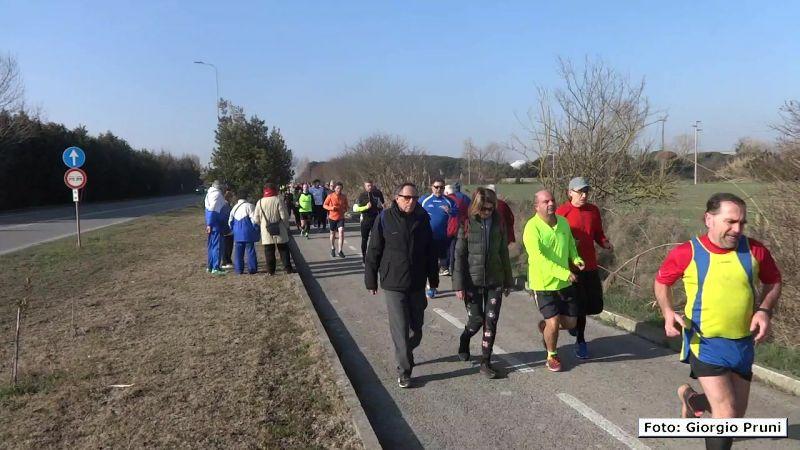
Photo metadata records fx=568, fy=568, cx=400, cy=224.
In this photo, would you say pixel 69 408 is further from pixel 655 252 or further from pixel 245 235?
pixel 655 252

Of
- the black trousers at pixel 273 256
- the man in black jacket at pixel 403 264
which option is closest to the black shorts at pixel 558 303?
the man in black jacket at pixel 403 264

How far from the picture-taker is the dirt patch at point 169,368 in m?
4.38

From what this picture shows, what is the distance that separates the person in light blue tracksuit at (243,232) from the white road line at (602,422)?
755 centimetres

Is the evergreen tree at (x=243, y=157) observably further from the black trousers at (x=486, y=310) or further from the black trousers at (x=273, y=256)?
the black trousers at (x=486, y=310)

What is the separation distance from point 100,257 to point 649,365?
1310 centimetres

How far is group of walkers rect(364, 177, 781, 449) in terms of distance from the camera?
326 centimetres

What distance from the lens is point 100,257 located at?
14.2 meters

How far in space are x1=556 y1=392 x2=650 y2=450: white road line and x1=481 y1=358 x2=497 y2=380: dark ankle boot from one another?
26.9 inches

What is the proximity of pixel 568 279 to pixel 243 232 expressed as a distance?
7.34m

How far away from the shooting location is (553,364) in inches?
225

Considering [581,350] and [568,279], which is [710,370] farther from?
[581,350]

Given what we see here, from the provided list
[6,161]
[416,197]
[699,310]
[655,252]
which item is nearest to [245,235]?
[416,197]

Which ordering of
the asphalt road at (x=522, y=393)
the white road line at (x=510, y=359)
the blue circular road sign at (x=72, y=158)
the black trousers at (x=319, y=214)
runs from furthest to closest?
the black trousers at (x=319, y=214) < the blue circular road sign at (x=72, y=158) < the white road line at (x=510, y=359) < the asphalt road at (x=522, y=393)

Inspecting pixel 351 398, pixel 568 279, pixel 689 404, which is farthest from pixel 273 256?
pixel 689 404
